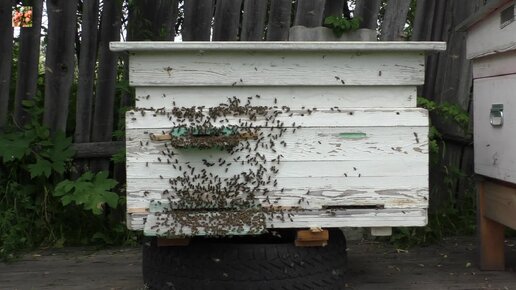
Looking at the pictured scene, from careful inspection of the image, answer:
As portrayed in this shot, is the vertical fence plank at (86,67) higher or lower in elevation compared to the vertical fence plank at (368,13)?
lower

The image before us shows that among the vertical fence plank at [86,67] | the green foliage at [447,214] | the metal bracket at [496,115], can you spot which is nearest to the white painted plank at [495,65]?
the metal bracket at [496,115]

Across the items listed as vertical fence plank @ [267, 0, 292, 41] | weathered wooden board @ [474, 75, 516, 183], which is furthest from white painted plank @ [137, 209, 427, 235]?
vertical fence plank @ [267, 0, 292, 41]

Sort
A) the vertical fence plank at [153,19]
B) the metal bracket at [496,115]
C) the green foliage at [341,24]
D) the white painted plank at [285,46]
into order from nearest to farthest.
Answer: the white painted plank at [285,46] → the metal bracket at [496,115] → the green foliage at [341,24] → the vertical fence plank at [153,19]

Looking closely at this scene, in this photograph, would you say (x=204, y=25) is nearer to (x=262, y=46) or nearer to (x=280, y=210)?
(x=262, y=46)

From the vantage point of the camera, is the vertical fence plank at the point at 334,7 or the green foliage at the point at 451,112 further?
the vertical fence plank at the point at 334,7

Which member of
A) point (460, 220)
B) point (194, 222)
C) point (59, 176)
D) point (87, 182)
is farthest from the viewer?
point (460, 220)

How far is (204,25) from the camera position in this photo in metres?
4.45

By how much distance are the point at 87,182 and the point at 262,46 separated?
2.01 m

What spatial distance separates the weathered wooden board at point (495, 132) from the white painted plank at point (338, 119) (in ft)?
2.64

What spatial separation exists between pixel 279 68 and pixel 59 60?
7.61 ft

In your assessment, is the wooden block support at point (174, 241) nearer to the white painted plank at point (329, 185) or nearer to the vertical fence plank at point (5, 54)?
the white painted plank at point (329, 185)

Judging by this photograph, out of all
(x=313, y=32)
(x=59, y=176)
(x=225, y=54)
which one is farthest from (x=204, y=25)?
(x=225, y=54)

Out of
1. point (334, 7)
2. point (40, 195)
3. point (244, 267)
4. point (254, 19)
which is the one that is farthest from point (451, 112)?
point (40, 195)

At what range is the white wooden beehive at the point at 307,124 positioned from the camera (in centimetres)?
265
